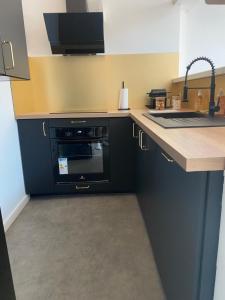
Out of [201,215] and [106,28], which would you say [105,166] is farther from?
[201,215]

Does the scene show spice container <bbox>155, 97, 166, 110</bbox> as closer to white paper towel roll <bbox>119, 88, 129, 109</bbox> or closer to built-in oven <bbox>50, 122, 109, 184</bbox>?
white paper towel roll <bbox>119, 88, 129, 109</bbox>

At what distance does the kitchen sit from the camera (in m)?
1.39

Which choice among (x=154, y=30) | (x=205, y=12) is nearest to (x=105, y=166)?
(x=154, y=30)

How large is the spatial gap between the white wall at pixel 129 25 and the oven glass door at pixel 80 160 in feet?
3.70

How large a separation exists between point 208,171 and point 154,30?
7.95ft

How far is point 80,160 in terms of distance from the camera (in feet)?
8.16

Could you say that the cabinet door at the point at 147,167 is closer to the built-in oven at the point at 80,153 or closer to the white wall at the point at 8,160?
the built-in oven at the point at 80,153

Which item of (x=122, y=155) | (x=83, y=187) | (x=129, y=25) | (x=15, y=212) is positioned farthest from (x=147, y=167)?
(x=129, y=25)

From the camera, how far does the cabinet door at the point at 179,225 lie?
76 cm

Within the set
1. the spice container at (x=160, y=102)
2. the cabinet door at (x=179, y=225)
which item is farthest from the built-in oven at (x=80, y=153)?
the cabinet door at (x=179, y=225)

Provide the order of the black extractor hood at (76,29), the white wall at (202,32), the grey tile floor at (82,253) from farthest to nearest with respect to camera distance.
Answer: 1. the white wall at (202,32)
2. the black extractor hood at (76,29)
3. the grey tile floor at (82,253)

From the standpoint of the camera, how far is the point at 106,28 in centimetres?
266

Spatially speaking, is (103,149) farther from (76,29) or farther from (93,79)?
(76,29)

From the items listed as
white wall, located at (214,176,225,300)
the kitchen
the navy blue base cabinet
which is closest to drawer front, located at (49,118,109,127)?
the kitchen
